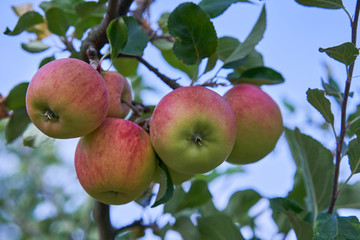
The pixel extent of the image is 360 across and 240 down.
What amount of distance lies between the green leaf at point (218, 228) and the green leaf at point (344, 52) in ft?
2.01

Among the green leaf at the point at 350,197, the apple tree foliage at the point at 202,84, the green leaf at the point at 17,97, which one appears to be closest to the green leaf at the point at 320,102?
the apple tree foliage at the point at 202,84

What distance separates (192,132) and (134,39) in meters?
0.36

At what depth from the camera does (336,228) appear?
97 cm

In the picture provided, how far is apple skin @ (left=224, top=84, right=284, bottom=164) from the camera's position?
1078mm

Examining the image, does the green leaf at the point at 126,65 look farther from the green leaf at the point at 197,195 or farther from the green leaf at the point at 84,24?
the green leaf at the point at 197,195

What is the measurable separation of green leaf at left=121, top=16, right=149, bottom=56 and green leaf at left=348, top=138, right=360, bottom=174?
621mm

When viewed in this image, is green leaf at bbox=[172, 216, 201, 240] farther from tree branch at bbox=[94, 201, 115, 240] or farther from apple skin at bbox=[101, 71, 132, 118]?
apple skin at bbox=[101, 71, 132, 118]

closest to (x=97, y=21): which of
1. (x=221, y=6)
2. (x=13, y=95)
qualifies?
(x=13, y=95)

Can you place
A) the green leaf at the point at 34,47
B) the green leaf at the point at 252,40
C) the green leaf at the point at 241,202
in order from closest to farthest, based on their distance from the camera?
the green leaf at the point at 252,40 → the green leaf at the point at 34,47 → the green leaf at the point at 241,202

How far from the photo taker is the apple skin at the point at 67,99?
0.85 meters

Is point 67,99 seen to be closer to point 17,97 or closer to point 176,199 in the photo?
point 17,97

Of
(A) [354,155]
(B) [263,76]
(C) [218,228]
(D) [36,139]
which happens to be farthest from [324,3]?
(D) [36,139]

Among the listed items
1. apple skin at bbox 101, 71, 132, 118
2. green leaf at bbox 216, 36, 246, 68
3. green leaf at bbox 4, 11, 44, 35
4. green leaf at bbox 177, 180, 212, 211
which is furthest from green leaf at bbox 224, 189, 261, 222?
green leaf at bbox 4, 11, 44, 35

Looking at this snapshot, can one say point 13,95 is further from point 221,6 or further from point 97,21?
point 221,6
